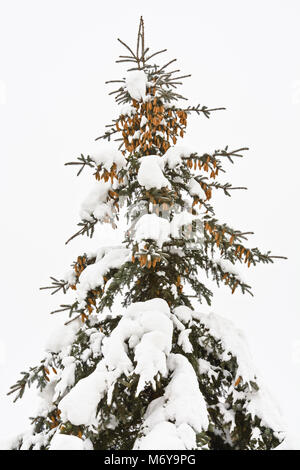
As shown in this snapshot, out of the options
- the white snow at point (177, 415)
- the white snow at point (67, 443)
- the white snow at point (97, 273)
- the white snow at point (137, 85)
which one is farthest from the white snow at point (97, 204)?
the white snow at point (67, 443)

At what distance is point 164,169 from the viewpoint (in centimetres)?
560

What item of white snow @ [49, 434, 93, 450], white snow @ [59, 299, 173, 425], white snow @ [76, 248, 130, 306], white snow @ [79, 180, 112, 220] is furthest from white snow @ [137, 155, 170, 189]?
white snow @ [49, 434, 93, 450]

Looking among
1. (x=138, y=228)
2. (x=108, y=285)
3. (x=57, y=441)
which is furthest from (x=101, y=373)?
(x=138, y=228)

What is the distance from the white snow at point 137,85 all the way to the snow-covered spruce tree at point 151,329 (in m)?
0.02

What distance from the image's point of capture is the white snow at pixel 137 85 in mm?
5863

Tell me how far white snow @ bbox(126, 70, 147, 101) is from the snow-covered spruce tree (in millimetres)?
21

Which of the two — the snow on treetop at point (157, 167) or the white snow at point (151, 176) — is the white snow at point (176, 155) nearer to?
the snow on treetop at point (157, 167)

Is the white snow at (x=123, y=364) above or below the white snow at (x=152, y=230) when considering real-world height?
below

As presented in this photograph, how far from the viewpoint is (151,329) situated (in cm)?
430

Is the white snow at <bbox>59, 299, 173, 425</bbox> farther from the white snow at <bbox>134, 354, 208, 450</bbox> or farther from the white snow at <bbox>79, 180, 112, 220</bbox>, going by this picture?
the white snow at <bbox>79, 180, 112, 220</bbox>

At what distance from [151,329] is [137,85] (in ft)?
13.3

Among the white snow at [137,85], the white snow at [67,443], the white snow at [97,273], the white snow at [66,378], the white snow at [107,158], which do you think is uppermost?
the white snow at [137,85]

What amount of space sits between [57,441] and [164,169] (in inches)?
157

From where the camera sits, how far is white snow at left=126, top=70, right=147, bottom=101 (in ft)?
19.2
